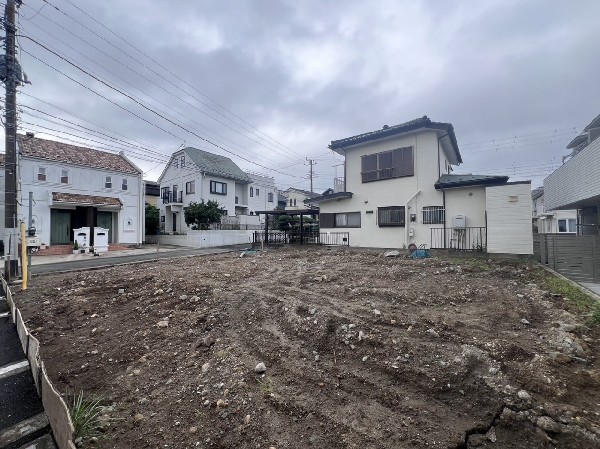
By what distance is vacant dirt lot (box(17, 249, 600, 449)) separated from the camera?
2.31m

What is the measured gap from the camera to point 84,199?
63.2 feet

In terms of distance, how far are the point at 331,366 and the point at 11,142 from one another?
11909 mm

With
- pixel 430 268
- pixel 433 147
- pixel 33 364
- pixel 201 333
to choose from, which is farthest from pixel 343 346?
pixel 433 147

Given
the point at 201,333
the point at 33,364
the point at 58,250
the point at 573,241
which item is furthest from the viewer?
the point at 58,250

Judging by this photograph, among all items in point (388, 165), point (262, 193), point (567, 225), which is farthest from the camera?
point (262, 193)

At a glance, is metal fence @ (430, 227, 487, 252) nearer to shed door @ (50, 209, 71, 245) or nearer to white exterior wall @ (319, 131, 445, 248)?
white exterior wall @ (319, 131, 445, 248)

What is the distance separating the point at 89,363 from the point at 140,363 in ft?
2.18

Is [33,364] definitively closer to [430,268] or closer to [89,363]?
[89,363]

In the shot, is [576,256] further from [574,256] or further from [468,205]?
[468,205]

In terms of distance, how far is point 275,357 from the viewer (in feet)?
11.4

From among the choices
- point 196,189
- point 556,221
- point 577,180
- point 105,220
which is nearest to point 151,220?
point 105,220

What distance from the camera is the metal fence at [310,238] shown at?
15.8 meters

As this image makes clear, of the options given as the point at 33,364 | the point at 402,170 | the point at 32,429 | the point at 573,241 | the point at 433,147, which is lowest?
the point at 32,429

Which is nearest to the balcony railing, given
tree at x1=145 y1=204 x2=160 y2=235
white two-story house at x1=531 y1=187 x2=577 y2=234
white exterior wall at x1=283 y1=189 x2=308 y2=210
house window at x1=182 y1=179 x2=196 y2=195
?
house window at x1=182 y1=179 x2=196 y2=195
